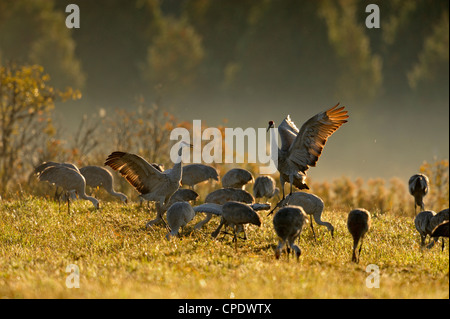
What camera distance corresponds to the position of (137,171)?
42.7 ft

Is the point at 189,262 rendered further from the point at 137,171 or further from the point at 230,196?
the point at 230,196

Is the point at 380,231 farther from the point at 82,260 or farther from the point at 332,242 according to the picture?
the point at 82,260

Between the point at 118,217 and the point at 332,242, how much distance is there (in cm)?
560

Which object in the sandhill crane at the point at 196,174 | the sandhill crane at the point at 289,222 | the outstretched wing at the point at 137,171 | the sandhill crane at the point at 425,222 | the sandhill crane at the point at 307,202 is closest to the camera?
the sandhill crane at the point at 289,222

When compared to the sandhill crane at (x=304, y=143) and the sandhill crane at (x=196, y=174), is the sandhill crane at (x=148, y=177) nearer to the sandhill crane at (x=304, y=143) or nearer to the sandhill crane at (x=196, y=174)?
the sandhill crane at (x=304, y=143)

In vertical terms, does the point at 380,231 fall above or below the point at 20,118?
below

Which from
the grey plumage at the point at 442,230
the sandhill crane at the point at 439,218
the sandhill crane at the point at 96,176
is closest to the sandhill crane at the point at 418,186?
the sandhill crane at the point at 439,218

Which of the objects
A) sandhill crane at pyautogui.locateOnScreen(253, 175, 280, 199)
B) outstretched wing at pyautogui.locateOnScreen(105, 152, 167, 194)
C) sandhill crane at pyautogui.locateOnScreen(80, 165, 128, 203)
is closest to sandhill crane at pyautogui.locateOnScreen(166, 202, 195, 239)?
outstretched wing at pyautogui.locateOnScreen(105, 152, 167, 194)

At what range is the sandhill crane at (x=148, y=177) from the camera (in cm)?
1264

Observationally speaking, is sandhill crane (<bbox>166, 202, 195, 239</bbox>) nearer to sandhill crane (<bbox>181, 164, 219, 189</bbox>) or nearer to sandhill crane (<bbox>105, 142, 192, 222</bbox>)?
sandhill crane (<bbox>105, 142, 192, 222</bbox>)

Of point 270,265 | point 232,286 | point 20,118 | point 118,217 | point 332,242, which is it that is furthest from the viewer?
point 20,118
